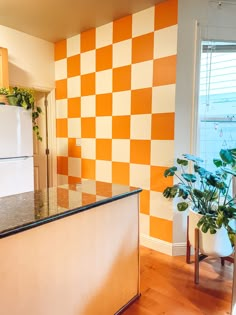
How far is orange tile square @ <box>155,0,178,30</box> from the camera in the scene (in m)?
2.30

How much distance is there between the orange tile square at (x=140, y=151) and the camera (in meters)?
2.60

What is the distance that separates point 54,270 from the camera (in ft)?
3.88

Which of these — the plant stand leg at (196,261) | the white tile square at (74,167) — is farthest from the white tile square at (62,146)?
the plant stand leg at (196,261)

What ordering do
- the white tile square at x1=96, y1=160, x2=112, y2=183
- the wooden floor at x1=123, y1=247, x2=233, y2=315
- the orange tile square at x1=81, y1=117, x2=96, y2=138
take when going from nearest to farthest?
the wooden floor at x1=123, y1=247, x2=233, y2=315, the white tile square at x1=96, y1=160, x2=112, y2=183, the orange tile square at x1=81, y1=117, x2=96, y2=138

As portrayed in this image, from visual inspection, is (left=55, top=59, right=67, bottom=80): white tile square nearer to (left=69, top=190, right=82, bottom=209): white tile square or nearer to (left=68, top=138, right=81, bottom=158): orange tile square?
(left=68, top=138, right=81, bottom=158): orange tile square

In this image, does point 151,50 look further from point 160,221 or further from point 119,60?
point 160,221

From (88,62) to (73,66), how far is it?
28 centimetres

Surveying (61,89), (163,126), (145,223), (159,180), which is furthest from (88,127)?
(145,223)

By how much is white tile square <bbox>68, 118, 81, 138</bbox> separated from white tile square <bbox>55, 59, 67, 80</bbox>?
25.1 inches

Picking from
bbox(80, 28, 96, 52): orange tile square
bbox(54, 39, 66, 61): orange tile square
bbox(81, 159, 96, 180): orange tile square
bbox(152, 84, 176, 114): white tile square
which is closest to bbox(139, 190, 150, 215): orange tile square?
bbox(81, 159, 96, 180): orange tile square

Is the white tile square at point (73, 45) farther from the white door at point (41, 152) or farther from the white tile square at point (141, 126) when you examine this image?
the white tile square at point (141, 126)

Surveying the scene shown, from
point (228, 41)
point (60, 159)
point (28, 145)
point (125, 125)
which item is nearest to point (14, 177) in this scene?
point (28, 145)

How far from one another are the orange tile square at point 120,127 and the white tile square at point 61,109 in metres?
0.89

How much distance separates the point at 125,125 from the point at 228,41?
4.49ft
